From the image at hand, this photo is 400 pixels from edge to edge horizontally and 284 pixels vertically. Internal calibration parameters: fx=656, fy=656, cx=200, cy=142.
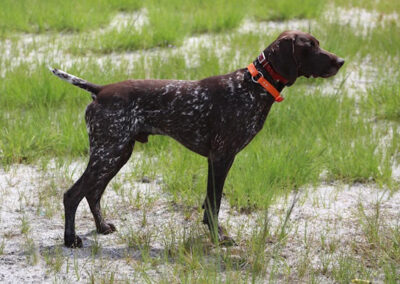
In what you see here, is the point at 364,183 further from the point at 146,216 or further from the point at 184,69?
the point at 184,69

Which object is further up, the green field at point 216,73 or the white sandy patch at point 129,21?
the white sandy patch at point 129,21

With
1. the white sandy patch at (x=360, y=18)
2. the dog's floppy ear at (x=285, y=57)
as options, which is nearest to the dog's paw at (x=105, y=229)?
the dog's floppy ear at (x=285, y=57)

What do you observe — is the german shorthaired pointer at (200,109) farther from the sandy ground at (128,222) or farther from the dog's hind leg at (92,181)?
the sandy ground at (128,222)

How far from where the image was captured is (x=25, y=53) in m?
8.38

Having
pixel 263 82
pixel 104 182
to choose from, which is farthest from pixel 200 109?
pixel 104 182

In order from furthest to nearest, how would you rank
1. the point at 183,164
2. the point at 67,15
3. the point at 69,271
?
1. the point at 67,15
2. the point at 183,164
3. the point at 69,271

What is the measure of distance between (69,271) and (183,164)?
1.81 m

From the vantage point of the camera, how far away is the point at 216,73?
25.4 ft

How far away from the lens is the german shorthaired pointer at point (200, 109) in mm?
4461

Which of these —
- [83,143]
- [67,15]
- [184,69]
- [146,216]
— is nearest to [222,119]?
[146,216]

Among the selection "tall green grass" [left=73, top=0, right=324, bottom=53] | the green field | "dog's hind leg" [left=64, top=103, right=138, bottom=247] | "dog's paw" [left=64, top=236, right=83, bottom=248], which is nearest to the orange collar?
"dog's hind leg" [left=64, top=103, right=138, bottom=247]

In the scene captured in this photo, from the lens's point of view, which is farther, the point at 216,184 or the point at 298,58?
the point at 216,184

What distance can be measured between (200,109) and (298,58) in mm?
754

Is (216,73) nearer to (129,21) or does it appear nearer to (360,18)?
(129,21)
